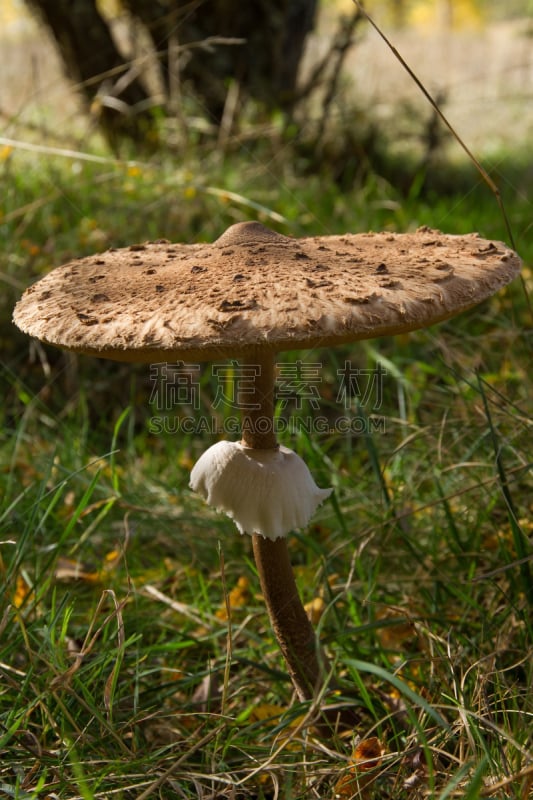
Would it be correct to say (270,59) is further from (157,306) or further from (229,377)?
(157,306)

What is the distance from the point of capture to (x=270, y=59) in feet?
22.5

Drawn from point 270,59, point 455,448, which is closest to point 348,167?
point 270,59

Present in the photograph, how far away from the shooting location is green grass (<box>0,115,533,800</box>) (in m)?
1.72

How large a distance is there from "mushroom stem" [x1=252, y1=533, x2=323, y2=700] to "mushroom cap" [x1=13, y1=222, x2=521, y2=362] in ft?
2.27

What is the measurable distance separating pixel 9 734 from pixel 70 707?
0.94ft

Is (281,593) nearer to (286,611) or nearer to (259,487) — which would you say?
(286,611)

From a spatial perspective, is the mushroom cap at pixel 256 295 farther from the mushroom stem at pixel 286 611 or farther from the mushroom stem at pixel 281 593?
the mushroom stem at pixel 286 611

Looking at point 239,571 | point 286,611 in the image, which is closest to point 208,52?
point 239,571

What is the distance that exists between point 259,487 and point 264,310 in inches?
24.2

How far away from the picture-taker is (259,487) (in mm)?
1827

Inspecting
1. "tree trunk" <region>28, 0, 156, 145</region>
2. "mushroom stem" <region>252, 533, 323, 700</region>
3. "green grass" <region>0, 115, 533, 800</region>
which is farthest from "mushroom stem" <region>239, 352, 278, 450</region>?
"tree trunk" <region>28, 0, 156, 145</region>

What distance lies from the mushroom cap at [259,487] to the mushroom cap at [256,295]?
1.30ft

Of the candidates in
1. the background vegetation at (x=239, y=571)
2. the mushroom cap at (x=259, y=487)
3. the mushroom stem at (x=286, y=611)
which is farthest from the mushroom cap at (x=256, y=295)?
the mushroom stem at (x=286, y=611)

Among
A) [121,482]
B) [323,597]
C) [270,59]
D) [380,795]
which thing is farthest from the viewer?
[270,59]
